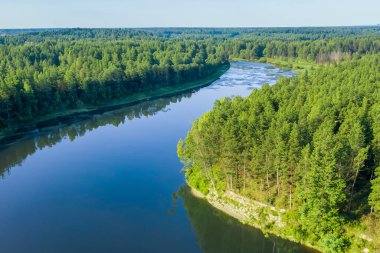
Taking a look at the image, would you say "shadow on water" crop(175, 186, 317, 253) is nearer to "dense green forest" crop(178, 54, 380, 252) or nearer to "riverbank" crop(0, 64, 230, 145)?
"dense green forest" crop(178, 54, 380, 252)

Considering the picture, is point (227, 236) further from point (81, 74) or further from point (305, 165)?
point (81, 74)

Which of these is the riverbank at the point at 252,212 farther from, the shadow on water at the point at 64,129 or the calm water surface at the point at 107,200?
the shadow on water at the point at 64,129

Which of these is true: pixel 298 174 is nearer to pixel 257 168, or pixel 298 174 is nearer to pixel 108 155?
pixel 257 168

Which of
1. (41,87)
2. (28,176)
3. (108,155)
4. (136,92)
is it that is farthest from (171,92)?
(28,176)

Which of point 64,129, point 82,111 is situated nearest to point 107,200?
point 64,129

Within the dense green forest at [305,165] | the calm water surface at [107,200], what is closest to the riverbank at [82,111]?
the calm water surface at [107,200]

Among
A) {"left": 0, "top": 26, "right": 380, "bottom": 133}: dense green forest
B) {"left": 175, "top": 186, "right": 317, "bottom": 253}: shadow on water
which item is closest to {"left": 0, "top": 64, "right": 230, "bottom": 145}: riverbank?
{"left": 0, "top": 26, "right": 380, "bottom": 133}: dense green forest

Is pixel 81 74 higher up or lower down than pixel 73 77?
higher up
